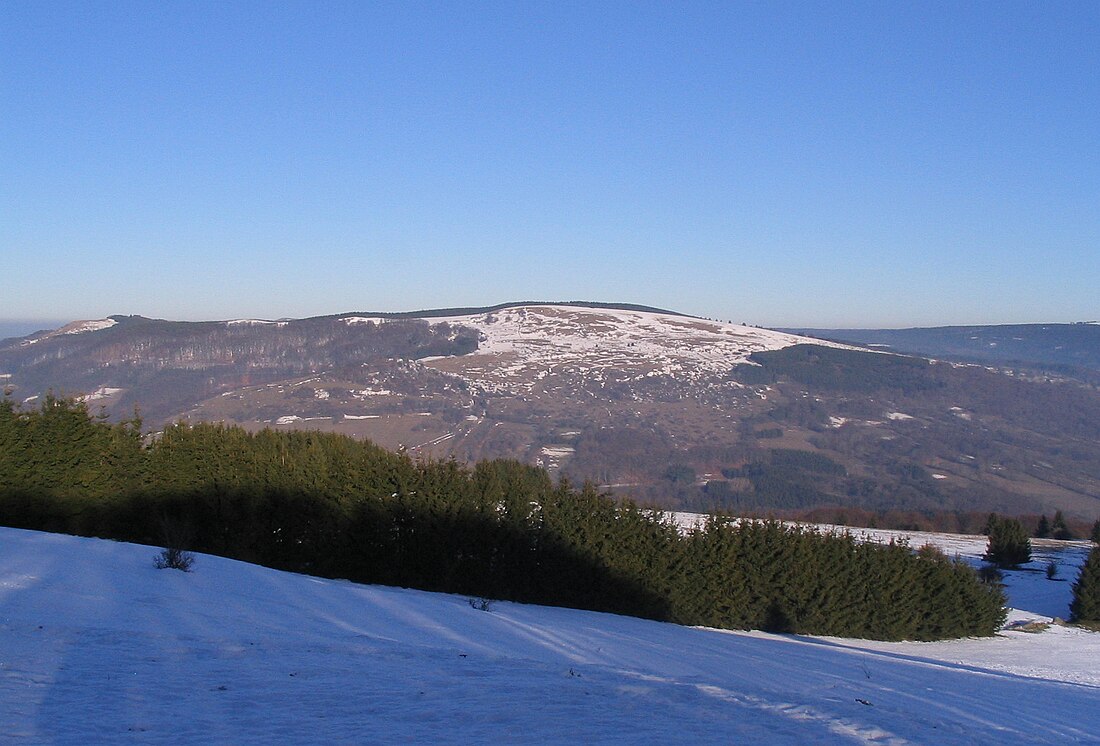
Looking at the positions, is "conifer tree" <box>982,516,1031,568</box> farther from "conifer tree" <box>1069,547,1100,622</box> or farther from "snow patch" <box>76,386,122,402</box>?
"snow patch" <box>76,386,122,402</box>

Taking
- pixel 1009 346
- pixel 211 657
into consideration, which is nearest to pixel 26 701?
pixel 211 657

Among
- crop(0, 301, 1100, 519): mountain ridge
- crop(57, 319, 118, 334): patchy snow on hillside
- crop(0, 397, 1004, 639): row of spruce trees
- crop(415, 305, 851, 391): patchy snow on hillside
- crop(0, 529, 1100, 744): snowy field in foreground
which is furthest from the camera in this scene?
crop(57, 319, 118, 334): patchy snow on hillside

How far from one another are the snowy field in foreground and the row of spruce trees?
25.8 ft

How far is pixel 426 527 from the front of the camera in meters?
21.4

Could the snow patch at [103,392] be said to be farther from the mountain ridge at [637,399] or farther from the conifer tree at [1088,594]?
the conifer tree at [1088,594]

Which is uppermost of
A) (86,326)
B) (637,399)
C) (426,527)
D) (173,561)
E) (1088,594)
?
(86,326)

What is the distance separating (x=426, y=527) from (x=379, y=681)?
1418 cm

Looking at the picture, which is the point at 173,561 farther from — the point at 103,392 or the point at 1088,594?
the point at 103,392

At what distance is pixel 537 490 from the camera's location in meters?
22.3

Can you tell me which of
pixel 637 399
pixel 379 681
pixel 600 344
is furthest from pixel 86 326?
pixel 379 681

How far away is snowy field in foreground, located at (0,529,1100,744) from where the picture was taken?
6.06 meters

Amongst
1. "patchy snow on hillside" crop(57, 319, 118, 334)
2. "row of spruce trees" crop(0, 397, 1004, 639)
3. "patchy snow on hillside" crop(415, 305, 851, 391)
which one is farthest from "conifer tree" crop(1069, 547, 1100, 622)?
"patchy snow on hillside" crop(57, 319, 118, 334)

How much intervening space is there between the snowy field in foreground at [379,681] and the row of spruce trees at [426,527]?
25.8 ft

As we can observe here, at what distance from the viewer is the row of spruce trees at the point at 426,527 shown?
837 inches
